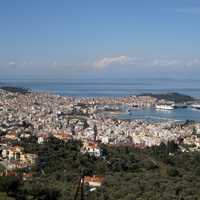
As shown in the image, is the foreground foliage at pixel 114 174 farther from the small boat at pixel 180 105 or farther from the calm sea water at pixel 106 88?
the calm sea water at pixel 106 88

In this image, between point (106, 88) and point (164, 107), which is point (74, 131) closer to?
point (164, 107)

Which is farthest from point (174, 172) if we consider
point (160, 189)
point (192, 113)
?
point (192, 113)

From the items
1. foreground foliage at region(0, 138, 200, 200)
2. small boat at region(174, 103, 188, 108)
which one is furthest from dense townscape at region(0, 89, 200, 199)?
small boat at region(174, 103, 188, 108)

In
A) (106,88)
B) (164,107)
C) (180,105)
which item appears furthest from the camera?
(106,88)

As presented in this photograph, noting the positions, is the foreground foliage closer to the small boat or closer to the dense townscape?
the dense townscape

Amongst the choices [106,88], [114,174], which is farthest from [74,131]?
[106,88]

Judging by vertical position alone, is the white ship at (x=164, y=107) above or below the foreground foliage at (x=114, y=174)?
below

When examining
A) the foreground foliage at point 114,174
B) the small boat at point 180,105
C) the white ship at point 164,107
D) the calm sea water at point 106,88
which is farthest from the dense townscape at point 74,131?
the calm sea water at point 106,88

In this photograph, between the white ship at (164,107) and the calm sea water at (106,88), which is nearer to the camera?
the white ship at (164,107)
